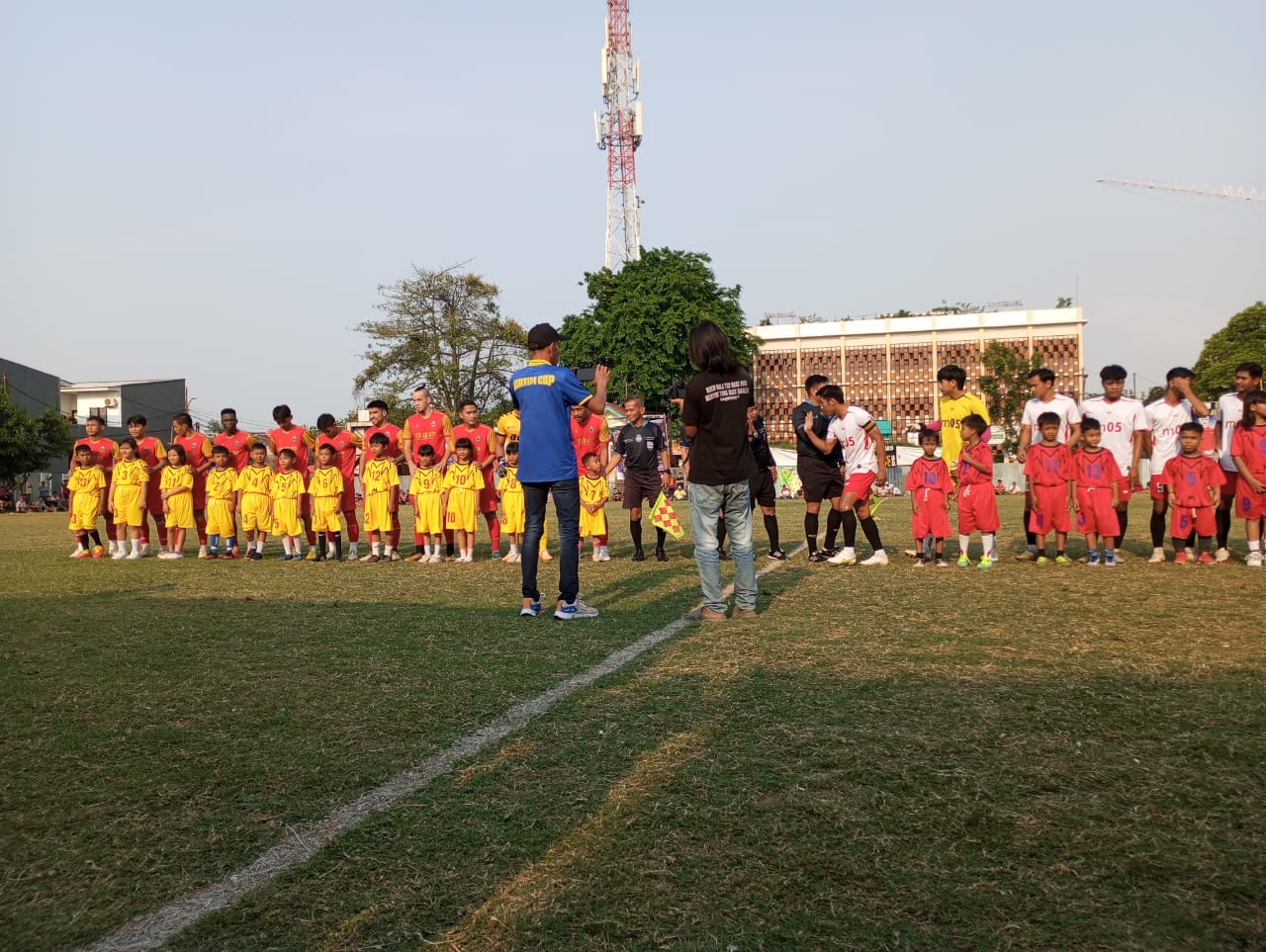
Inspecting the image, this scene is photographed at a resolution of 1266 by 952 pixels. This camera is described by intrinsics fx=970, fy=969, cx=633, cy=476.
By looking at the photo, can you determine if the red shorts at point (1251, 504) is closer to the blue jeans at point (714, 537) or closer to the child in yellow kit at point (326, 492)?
the blue jeans at point (714, 537)

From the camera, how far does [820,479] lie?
34.0 feet

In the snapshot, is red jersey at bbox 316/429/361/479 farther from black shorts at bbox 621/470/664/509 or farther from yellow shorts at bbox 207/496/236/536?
black shorts at bbox 621/470/664/509

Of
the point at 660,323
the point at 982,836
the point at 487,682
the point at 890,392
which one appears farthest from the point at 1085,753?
the point at 890,392

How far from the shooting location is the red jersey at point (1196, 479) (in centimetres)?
969

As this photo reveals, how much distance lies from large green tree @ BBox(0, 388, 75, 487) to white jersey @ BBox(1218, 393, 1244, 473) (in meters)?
49.5

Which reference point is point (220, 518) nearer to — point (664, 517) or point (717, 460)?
point (664, 517)

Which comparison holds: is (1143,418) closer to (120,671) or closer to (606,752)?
(606,752)

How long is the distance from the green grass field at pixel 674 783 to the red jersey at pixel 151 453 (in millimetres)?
7171

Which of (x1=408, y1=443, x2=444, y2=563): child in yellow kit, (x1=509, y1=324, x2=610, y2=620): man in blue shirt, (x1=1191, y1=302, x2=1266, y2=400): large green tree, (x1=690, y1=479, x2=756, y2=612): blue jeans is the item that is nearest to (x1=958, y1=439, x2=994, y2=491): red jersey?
(x1=690, y1=479, x2=756, y2=612): blue jeans

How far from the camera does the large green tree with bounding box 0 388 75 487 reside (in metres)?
45.4

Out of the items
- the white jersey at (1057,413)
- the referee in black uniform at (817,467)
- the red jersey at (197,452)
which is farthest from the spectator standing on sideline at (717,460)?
the red jersey at (197,452)

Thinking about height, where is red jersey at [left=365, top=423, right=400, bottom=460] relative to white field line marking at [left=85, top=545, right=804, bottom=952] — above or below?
above

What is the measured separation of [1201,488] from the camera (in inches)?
383

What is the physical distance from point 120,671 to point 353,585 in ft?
13.2
